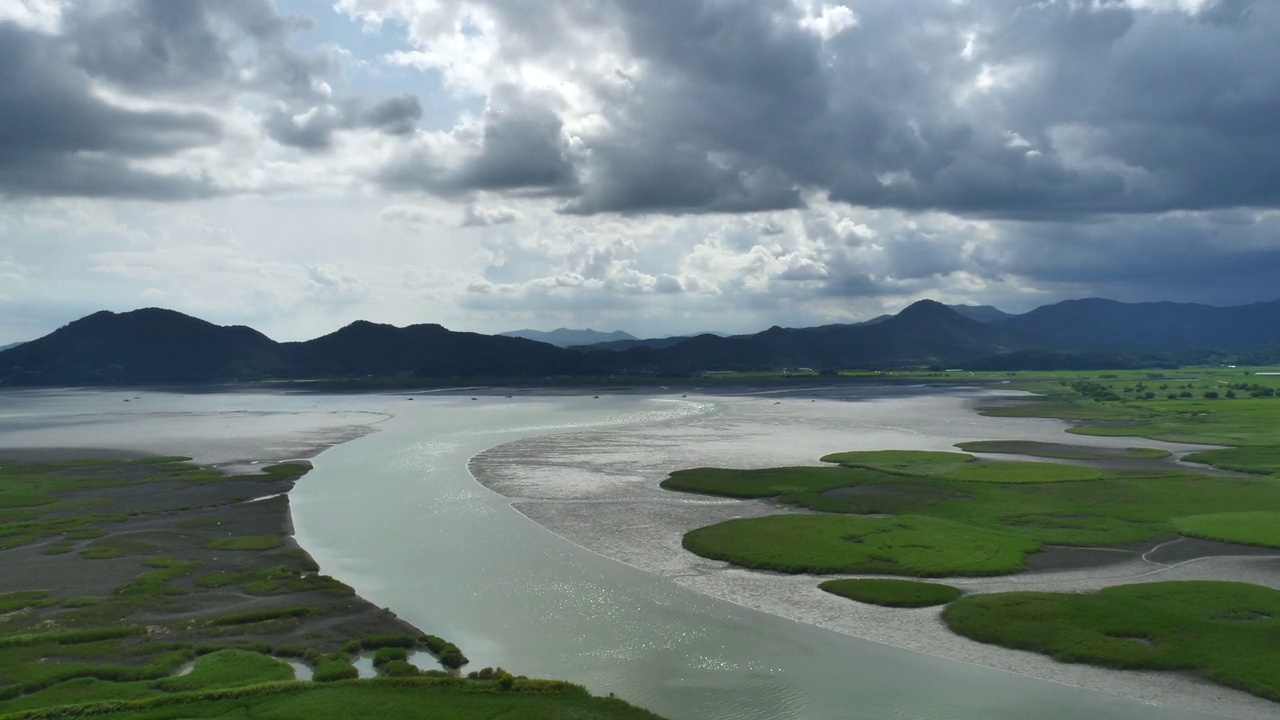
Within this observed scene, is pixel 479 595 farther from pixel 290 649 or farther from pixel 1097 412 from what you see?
pixel 1097 412

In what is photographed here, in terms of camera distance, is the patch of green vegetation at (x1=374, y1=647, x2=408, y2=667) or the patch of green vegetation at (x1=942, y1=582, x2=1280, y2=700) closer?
the patch of green vegetation at (x1=942, y1=582, x2=1280, y2=700)

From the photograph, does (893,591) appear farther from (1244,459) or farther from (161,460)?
(161,460)

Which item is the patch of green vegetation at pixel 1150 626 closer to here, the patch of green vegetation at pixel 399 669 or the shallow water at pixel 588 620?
the shallow water at pixel 588 620

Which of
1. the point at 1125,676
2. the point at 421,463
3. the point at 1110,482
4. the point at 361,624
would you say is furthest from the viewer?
the point at 421,463

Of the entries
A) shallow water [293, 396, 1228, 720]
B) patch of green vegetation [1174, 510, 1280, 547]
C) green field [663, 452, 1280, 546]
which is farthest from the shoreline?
patch of green vegetation [1174, 510, 1280, 547]

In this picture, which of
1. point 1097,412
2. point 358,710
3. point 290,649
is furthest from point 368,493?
point 1097,412

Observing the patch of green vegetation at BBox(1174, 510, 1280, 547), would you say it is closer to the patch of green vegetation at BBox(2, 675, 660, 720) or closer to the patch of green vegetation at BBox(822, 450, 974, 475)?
the patch of green vegetation at BBox(822, 450, 974, 475)
